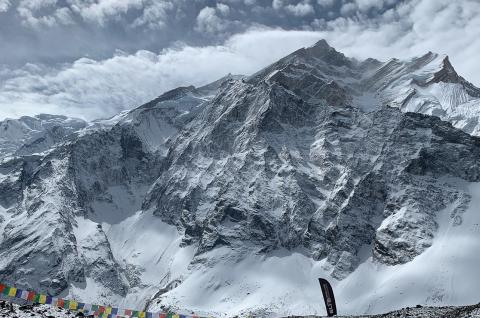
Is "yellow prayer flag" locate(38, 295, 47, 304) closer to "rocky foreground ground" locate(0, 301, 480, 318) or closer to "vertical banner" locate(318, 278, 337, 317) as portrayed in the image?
"rocky foreground ground" locate(0, 301, 480, 318)

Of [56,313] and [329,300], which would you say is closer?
[56,313]

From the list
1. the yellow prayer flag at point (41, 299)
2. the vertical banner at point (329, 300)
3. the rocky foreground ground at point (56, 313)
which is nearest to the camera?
the rocky foreground ground at point (56, 313)

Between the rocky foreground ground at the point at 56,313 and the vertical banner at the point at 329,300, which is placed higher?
the vertical banner at the point at 329,300

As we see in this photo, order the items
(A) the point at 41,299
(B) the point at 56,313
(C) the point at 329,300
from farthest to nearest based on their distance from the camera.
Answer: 1. (C) the point at 329,300
2. (A) the point at 41,299
3. (B) the point at 56,313

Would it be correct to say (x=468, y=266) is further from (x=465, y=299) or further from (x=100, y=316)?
(x=100, y=316)

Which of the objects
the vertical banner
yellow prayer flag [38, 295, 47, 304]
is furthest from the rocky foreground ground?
the vertical banner

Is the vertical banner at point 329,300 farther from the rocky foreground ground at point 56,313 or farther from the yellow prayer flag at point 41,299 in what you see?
the yellow prayer flag at point 41,299

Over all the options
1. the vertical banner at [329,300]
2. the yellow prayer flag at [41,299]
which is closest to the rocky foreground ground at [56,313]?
the yellow prayer flag at [41,299]

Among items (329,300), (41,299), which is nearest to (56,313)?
(41,299)

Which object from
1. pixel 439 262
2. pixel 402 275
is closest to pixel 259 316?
pixel 402 275

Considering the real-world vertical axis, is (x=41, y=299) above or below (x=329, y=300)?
below

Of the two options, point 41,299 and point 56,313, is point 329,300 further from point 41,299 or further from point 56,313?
point 56,313

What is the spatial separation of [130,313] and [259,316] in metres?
135

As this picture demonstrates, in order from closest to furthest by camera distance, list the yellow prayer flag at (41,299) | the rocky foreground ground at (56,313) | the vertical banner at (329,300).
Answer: the rocky foreground ground at (56,313) < the yellow prayer flag at (41,299) < the vertical banner at (329,300)
